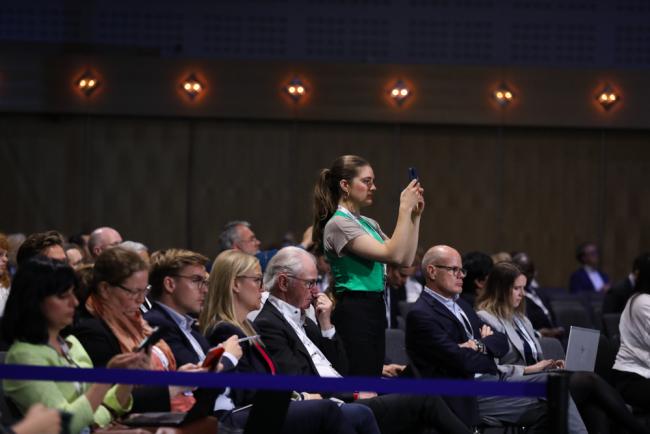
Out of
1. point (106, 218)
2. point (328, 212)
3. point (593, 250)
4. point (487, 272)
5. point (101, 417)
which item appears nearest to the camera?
point (101, 417)

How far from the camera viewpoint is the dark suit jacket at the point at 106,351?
3.60 meters

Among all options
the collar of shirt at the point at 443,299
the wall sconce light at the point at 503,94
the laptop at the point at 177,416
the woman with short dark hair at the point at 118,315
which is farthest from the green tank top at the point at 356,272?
the wall sconce light at the point at 503,94

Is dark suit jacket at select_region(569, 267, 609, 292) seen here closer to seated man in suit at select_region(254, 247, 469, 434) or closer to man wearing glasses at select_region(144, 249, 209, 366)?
seated man in suit at select_region(254, 247, 469, 434)

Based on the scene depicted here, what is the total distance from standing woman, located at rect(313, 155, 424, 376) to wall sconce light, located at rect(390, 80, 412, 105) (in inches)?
317

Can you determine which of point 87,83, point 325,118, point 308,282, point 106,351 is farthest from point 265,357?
point 87,83

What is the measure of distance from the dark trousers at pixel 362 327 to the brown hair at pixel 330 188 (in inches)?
15.6

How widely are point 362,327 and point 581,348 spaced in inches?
44.9

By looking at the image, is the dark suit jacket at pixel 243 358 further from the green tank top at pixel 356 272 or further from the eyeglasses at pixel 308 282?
the green tank top at pixel 356 272

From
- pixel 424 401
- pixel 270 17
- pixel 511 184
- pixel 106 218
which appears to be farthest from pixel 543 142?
pixel 424 401

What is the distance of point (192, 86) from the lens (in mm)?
12688

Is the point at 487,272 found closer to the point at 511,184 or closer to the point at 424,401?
the point at 424,401

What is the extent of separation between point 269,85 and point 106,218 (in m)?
2.64

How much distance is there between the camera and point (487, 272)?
6641mm

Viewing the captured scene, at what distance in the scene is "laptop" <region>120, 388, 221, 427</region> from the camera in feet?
11.3
